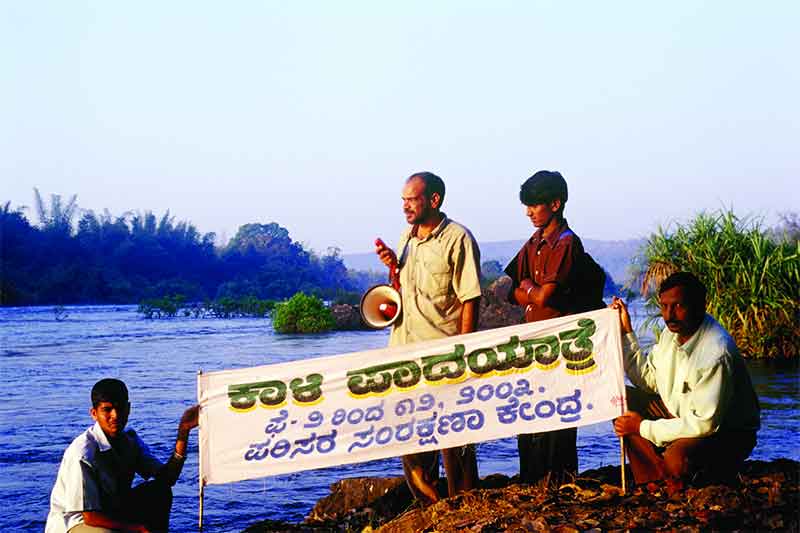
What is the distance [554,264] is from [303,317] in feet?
91.4

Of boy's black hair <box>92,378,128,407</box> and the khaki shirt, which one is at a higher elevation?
the khaki shirt

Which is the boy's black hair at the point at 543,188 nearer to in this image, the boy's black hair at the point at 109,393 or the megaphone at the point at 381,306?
the megaphone at the point at 381,306

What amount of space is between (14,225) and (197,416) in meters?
73.1

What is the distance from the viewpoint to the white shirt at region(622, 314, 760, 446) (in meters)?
4.98

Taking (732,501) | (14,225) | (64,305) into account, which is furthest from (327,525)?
(14,225)

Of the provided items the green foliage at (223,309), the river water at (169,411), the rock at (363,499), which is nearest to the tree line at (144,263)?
the green foliage at (223,309)

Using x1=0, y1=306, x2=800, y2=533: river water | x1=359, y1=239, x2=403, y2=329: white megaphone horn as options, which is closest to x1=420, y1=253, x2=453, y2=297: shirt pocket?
x1=359, y1=239, x2=403, y2=329: white megaphone horn

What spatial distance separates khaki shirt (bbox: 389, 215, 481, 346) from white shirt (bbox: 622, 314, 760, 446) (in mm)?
1233

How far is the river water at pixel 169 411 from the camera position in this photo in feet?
28.9

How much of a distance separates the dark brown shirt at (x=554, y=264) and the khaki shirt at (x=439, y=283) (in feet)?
1.34

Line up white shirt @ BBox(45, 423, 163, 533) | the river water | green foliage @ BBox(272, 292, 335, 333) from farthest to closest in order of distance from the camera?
1. green foliage @ BBox(272, 292, 335, 333)
2. the river water
3. white shirt @ BBox(45, 423, 163, 533)

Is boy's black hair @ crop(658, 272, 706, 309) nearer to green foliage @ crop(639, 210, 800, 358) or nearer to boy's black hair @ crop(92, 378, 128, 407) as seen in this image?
boy's black hair @ crop(92, 378, 128, 407)

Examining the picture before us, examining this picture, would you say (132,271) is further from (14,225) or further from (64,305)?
(64,305)

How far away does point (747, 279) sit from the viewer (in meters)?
16.5
